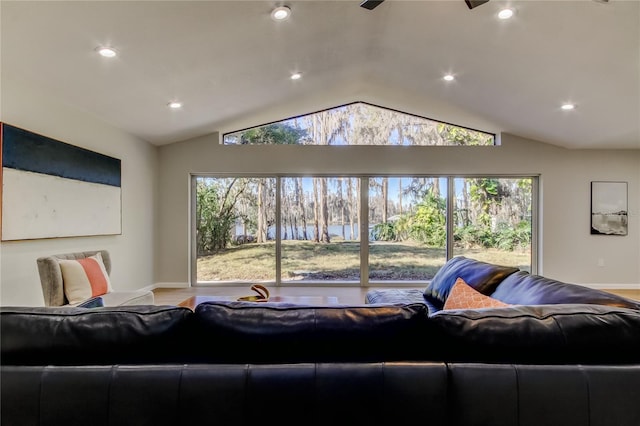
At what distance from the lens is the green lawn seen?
5387 mm

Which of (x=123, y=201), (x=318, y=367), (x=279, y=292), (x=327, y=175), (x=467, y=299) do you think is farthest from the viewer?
(x=327, y=175)

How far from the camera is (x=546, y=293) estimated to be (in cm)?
173

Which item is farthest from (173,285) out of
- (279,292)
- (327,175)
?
(327,175)

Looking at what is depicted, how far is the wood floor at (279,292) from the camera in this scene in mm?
4699

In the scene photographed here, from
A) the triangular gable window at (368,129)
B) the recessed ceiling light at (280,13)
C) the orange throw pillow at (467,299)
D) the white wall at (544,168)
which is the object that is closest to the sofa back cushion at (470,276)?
the orange throw pillow at (467,299)

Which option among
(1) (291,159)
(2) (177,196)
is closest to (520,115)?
(1) (291,159)

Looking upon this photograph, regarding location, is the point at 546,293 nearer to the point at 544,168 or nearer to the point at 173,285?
the point at 544,168

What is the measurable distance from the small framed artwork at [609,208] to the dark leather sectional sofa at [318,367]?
5282mm

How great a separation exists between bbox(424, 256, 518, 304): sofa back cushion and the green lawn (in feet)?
8.22

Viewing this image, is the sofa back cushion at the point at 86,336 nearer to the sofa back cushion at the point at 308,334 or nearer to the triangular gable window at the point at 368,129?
the sofa back cushion at the point at 308,334

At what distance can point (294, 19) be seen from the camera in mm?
2736

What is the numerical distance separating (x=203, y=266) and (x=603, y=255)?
21.5 ft

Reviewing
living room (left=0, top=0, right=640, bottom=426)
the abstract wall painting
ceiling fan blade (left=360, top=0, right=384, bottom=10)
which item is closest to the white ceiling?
living room (left=0, top=0, right=640, bottom=426)

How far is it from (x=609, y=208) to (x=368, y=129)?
4.08m
